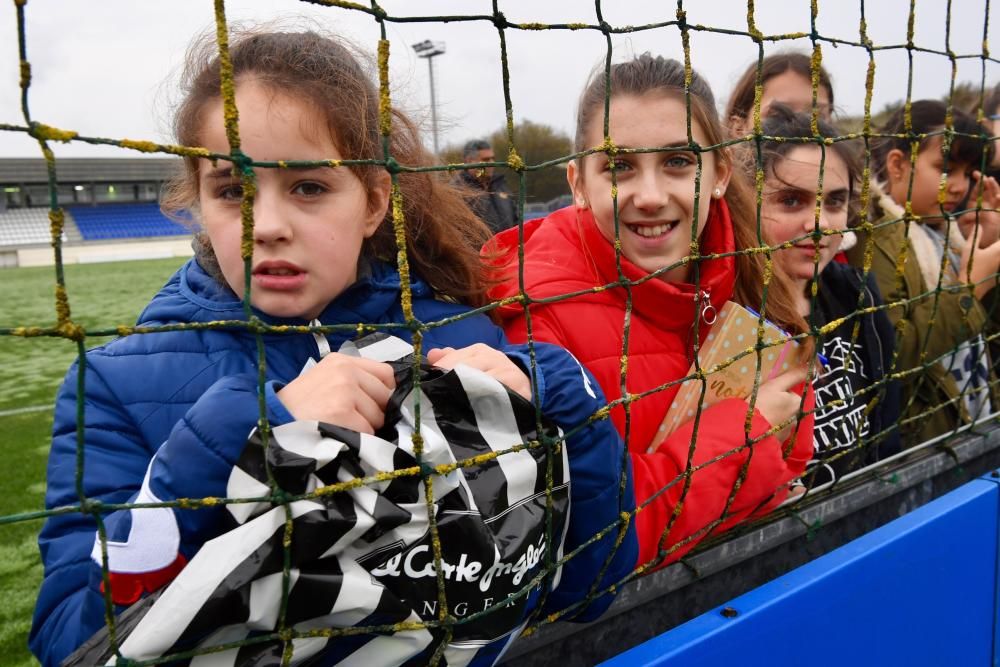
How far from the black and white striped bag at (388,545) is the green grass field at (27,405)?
0.45 metres

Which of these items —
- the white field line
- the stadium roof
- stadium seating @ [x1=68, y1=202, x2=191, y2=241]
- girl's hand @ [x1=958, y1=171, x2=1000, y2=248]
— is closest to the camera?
girl's hand @ [x1=958, y1=171, x2=1000, y2=248]

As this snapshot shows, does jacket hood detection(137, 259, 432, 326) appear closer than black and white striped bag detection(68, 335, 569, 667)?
No

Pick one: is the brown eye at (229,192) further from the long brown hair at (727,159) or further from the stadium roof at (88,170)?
the stadium roof at (88,170)

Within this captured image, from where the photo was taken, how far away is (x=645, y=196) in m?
1.15

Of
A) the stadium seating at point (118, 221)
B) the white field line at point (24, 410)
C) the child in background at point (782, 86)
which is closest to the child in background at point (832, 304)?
the child in background at point (782, 86)

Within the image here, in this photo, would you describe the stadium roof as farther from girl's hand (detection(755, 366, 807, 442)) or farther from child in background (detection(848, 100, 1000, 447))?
girl's hand (detection(755, 366, 807, 442))

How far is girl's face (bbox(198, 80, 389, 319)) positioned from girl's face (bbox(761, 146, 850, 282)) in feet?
2.93

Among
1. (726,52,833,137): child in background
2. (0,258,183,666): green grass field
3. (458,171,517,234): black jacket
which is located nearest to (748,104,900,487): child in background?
(726,52,833,137): child in background

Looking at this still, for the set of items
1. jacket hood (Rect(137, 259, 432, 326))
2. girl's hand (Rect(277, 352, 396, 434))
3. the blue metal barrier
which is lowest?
the blue metal barrier

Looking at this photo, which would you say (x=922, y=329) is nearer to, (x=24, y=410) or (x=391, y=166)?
(x=391, y=166)

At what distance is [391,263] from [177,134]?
31 cm

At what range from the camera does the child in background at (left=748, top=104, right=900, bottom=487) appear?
1414 millimetres

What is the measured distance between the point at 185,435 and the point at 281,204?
Answer: 281mm

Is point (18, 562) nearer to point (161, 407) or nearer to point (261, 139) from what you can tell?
point (161, 407)
